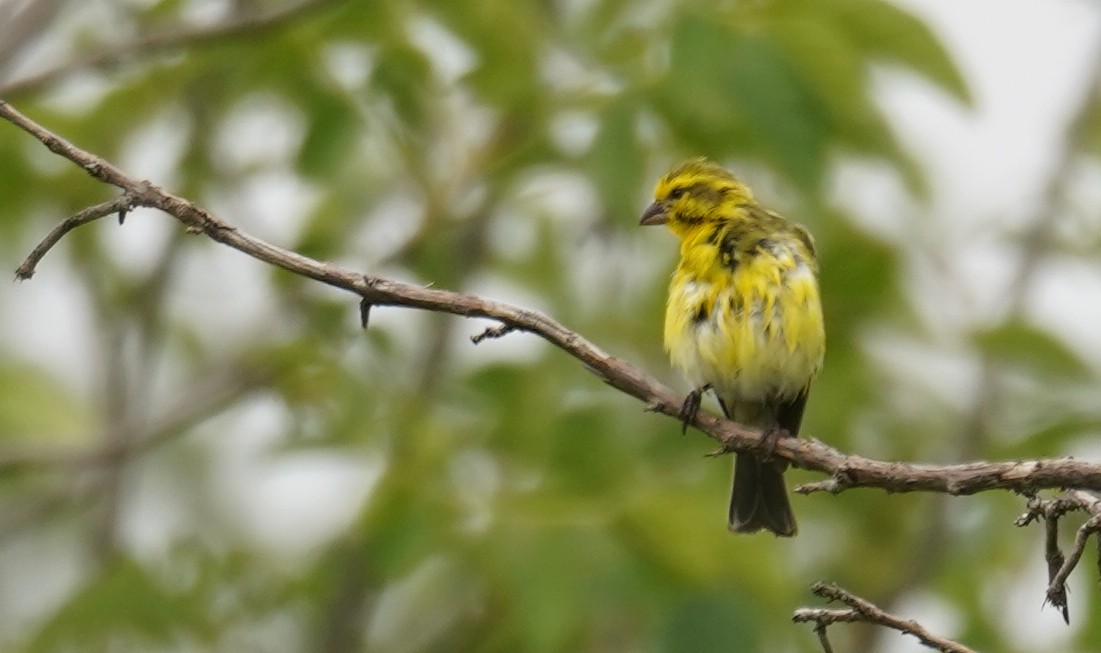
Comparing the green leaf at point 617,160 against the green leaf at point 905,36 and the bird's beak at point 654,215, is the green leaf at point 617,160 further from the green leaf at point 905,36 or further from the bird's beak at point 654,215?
the green leaf at point 905,36

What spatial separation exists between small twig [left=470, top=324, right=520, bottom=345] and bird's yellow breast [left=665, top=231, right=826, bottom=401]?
1891mm

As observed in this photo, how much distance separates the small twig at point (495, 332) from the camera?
3.42 meters

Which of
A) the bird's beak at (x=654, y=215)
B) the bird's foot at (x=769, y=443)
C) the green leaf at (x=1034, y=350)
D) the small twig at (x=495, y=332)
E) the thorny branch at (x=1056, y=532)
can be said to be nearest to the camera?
the thorny branch at (x=1056, y=532)

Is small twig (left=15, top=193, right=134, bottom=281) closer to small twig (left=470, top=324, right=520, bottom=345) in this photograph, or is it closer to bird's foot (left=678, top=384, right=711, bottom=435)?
small twig (left=470, top=324, right=520, bottom=345)

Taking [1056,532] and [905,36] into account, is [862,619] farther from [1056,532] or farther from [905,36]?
[905,36]

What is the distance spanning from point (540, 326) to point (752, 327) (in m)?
1.96

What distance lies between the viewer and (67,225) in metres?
3.09

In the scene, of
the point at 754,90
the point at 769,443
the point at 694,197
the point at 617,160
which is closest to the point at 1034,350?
the point at 694,197

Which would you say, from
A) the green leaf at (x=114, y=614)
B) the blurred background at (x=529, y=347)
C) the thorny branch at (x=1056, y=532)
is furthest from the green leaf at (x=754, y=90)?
the thorny branch at (x=1056, y=532)

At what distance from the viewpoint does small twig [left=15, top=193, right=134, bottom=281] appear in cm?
309

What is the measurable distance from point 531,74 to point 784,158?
2.99 feet

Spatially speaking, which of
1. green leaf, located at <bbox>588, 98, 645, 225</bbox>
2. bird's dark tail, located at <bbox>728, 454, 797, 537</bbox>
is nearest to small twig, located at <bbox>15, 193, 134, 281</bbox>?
green leaf, located at <bbox>588, 98, 645, 225</bbox>

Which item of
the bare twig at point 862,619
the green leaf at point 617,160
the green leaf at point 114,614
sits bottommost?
the bare twig at point 862,619

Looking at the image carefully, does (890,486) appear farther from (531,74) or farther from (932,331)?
(932,331)
